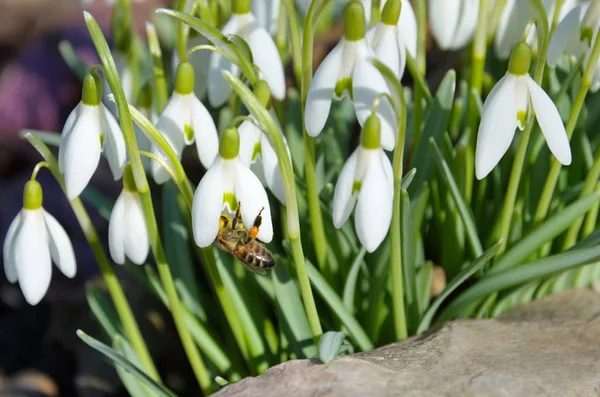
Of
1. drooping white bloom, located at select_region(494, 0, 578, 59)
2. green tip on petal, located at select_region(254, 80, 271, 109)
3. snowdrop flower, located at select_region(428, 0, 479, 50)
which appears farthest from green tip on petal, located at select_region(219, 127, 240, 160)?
drooping white bloom, located at select_region(494, 0, 578, 59)

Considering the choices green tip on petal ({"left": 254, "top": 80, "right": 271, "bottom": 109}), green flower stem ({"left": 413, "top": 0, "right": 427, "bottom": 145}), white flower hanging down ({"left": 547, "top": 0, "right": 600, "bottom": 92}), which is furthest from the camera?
green flower stem ({"left": 413, "top": 0, "right": 427, "bottom": 145})

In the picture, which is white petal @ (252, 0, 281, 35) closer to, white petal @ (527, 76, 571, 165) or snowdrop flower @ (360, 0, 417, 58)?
snowdrop flower @ (360, 0, 417, 58)

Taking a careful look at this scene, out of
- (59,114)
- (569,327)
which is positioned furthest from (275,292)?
(59,114)

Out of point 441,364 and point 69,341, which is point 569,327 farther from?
point 69,341

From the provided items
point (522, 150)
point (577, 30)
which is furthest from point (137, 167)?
point (577, 30)

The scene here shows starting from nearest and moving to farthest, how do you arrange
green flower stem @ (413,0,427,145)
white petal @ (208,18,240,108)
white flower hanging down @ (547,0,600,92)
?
white flower hanging down @ (547,0,600,92) < white petal @ (208,18,240,108) < green flower stem @ (413,0,427,145)

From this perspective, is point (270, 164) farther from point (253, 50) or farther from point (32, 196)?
point (32, 196)

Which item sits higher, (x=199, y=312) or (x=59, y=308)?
(x=199, y=312)
